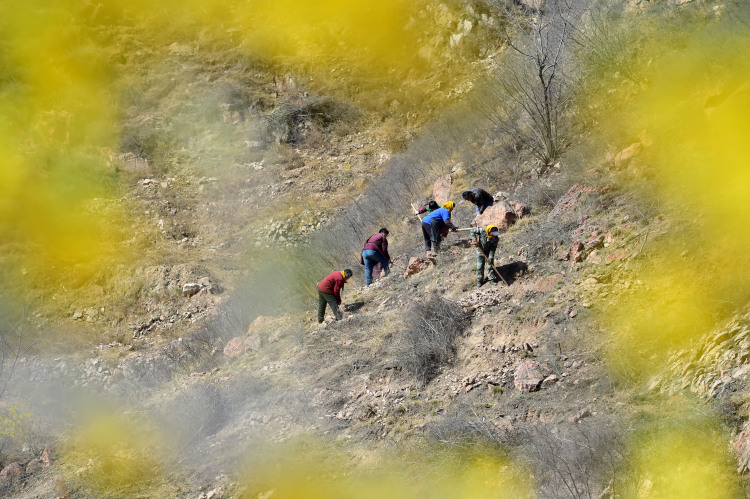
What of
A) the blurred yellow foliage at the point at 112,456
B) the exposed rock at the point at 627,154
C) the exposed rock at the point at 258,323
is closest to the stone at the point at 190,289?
the exposed rock at the point at 258,323

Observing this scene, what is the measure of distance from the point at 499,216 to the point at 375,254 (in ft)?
6.05

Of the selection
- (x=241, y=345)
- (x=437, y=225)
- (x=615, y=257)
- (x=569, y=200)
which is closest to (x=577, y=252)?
(x=615, y=257)

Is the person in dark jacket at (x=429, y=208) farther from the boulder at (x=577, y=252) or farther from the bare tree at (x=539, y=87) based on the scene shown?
the boulder at (x=577, y=252)

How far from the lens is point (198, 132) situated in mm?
16750

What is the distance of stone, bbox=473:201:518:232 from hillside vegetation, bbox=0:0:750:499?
0.14m

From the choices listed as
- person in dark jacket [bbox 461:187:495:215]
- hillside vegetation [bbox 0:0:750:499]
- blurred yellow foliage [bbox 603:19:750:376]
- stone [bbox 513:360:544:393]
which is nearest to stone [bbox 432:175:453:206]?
hillside vegetation [bbox 0:0:750:499]

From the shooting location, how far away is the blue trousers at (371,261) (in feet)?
30.4

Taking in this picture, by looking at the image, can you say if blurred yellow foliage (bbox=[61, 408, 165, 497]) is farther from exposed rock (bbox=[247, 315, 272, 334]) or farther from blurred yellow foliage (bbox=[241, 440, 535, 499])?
exposed rock (bbox=[247, 315, 272, 334])

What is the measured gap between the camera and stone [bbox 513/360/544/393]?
5.63 meters

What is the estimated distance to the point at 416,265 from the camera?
894cm

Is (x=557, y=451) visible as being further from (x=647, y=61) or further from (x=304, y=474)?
(x=647, y=61)

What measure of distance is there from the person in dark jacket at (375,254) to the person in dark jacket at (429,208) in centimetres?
73

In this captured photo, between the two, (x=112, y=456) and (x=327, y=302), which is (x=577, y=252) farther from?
(x=112, y=456)

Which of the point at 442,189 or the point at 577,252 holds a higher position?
the point at 442,189
